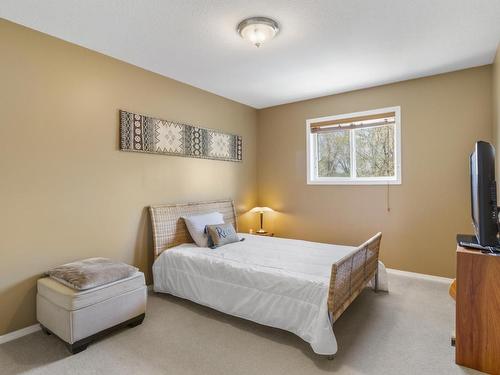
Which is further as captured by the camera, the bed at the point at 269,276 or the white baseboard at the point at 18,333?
Result: the white baseboard at the point at 18,333

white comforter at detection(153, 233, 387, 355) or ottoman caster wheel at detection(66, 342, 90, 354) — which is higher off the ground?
white comforter at detection(153, 233, 387, 355)

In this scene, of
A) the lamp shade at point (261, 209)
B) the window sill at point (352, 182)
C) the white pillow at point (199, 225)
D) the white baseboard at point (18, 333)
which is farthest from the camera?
the lamp shade at point (261, 209)

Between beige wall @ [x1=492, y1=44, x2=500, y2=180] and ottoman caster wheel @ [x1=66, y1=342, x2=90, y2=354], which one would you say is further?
beige wall @ [x1=492, y1=44, x2=500, y2=180]

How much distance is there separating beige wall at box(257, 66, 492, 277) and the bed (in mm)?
928

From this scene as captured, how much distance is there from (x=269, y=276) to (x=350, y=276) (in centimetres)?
68

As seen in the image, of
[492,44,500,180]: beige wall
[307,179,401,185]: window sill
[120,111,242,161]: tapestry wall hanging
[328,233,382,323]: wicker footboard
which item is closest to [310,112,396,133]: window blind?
[307,179,401,185]: window sill

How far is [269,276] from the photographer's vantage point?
97.0 inches

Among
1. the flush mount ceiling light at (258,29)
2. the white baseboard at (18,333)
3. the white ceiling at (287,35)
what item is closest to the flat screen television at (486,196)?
the white ceiling at (287,35)

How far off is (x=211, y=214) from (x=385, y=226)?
7.87ft

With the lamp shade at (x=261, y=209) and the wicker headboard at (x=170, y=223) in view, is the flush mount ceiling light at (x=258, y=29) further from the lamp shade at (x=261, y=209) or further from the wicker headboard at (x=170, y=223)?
the lamp shade at (x=261, y=209)

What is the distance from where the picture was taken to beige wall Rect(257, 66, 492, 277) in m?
3.47

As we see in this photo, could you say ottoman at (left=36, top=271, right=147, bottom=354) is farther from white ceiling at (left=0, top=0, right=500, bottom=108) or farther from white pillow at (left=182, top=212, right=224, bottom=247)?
white ceiling at (left=0, top=0, right=500, bottom=108)

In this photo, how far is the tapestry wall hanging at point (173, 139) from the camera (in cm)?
324

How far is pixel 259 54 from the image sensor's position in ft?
9.99
